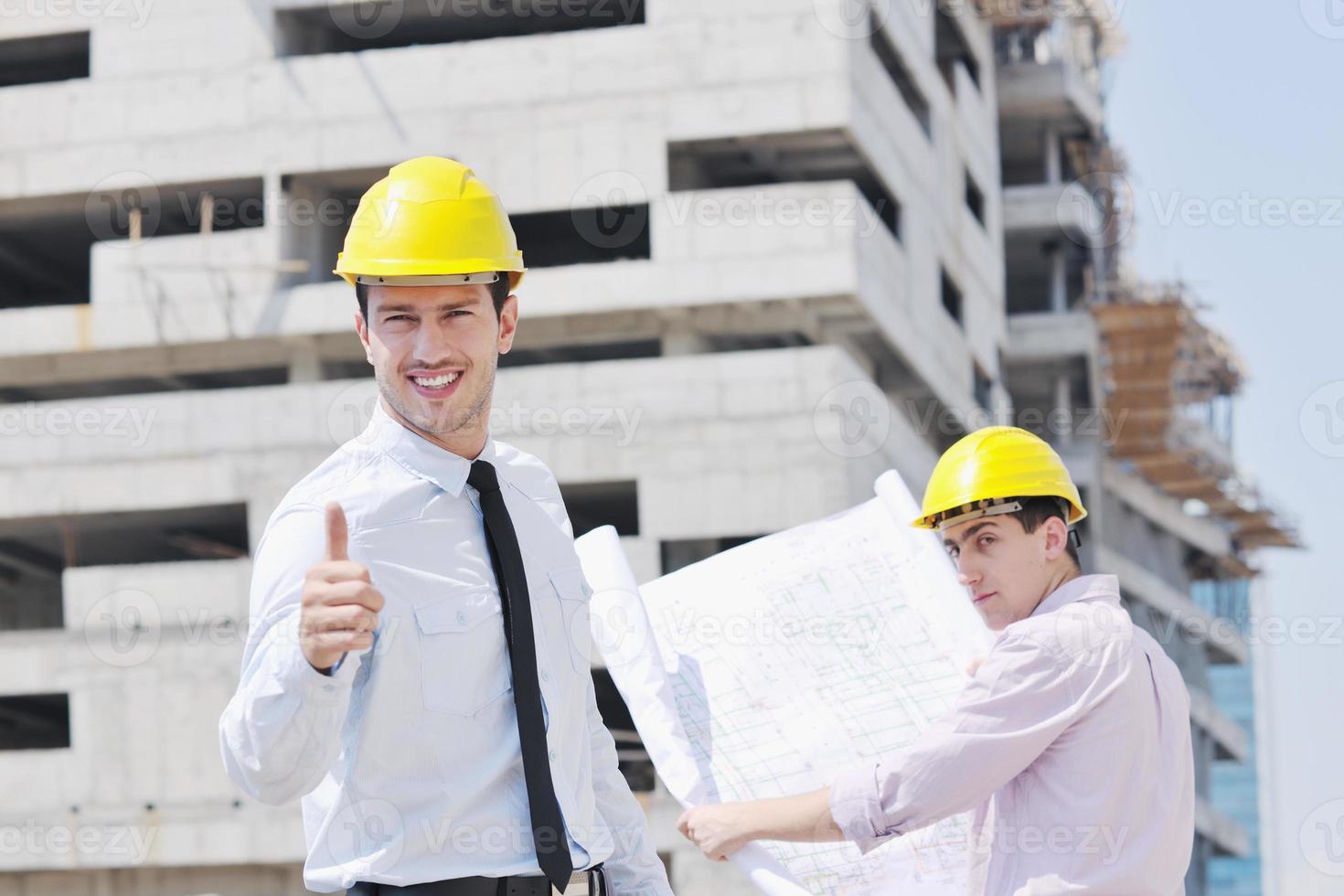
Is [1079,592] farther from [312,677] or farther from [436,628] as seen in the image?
[312,677]

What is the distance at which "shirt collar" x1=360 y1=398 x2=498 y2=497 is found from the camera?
11.1 feet

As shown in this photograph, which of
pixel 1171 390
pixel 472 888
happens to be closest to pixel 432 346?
pixel 472 888

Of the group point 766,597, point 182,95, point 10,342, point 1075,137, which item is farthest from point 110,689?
point 1075,137

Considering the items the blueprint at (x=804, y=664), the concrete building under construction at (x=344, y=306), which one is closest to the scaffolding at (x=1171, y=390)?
the concrete building under construction at (x=344, y=306)

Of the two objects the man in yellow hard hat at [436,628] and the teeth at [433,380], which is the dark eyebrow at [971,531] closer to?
the man in yellow hard hat at [436,628]

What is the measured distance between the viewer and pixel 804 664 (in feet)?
16.2

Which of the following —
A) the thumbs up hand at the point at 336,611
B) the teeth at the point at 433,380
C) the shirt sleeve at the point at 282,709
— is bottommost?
the shirt sleeve at the point at 282,709

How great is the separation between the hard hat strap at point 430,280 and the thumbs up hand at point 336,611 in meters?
0.72

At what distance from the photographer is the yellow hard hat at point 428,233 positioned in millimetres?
3279

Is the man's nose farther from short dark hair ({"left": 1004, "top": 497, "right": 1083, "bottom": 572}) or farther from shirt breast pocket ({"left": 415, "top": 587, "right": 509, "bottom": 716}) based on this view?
short dark hair ({"left": 1004, "top": 497, "right": 1083, "bottom": 572})

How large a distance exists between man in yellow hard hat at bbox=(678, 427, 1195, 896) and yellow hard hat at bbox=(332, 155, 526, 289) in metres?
1.47

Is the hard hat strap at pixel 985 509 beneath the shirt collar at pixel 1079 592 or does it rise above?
above

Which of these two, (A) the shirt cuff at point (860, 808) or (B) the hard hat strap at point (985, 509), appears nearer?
(A) the shirt cuff at point (860, 808)

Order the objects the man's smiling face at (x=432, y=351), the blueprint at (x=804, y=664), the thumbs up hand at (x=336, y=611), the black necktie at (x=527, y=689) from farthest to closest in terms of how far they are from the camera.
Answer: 1. the blueprint at (x=804, y=664)
2. the man's smiling face at (x=432, y=351)
3. the black necktie at (x=527, y=689)
4. the thumbs up hand at (x=336, y=611)
